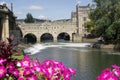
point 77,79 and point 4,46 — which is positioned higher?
point 4,46

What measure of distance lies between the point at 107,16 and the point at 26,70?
54.6 meters

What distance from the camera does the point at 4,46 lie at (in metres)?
5.09

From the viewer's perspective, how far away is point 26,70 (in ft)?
15.6

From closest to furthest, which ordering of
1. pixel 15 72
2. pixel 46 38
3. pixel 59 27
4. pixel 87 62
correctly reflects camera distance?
pixel 15 72 < pixel 87 62 < pixel 59 27 < pixel 46 38

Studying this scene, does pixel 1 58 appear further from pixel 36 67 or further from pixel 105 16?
pixel 105 16

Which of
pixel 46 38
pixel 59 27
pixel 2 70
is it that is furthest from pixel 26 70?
pixel 46 38

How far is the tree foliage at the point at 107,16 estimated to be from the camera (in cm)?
5716

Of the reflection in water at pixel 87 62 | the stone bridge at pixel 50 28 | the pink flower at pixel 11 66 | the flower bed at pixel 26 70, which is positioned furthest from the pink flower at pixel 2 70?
the stone bridge at pixel 50 28

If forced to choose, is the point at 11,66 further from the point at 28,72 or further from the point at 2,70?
the point at 28,72

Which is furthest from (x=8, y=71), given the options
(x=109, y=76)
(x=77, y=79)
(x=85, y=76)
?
(x=85, y=76)

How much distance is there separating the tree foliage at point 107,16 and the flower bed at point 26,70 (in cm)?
5184

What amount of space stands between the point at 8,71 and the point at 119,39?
5782cm

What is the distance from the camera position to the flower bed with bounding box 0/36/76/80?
4695mm

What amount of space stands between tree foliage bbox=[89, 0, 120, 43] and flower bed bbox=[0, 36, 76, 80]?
5184cm
